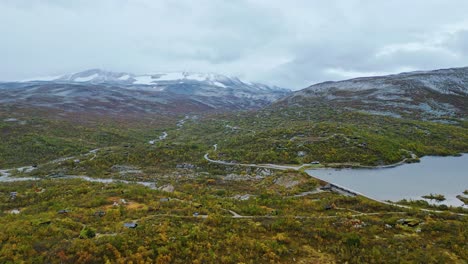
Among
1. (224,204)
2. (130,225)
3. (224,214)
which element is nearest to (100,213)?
(130,225)

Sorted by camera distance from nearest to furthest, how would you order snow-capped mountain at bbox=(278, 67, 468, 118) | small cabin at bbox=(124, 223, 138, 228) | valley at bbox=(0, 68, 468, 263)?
valley at bbox=(0, 68, 468, 263)
small cabin at bbox=(124, 223, 138, 228)
snow-capped mountain at bbox=(278, 67, 468, 118)

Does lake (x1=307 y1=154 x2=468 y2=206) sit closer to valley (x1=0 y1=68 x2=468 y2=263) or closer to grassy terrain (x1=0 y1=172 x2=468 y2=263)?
valley (x1=0 y1=68 x2=468 y2=263)

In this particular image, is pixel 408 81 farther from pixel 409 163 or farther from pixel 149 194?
pixel 149 194

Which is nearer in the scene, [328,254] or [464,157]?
[328,254]

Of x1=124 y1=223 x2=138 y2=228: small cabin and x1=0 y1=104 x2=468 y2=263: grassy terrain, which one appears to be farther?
x1=124 y1=223 x2=138 y2=228: small cabin

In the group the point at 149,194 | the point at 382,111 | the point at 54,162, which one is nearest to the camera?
the point at 149,194

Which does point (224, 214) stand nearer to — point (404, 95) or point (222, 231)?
point (222, 231)

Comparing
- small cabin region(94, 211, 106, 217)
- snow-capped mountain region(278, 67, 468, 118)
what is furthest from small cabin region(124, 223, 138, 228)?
snow-capped mountain region(278, 67, 468, 118)

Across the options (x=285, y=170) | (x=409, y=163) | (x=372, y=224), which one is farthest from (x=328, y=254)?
(x=409, y=163)
